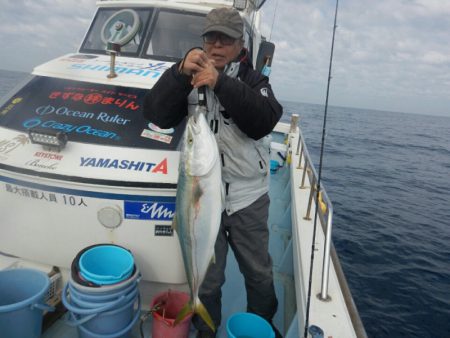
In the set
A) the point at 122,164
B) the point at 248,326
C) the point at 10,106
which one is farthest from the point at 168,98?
the point at 10,106

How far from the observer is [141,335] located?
9.37 feet

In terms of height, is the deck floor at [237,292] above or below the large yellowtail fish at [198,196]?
below

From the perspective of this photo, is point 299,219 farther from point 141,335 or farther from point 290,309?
point 141,335

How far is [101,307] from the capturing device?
2.38 metres

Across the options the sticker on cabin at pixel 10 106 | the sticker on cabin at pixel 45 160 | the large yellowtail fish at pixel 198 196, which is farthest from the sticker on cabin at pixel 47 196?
the large yellowtail fish at pixel 198 196

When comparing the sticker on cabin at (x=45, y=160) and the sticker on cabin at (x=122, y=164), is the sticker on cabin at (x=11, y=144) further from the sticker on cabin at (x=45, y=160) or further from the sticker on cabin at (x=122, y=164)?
the sticker on cabin at (x=122, y=164)

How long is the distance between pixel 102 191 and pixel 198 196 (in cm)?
106

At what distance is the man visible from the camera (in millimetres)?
2008

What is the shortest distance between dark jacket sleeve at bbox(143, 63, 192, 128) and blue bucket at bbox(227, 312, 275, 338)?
1630 mm

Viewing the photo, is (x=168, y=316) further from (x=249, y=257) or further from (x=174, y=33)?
(x=174, y=33)

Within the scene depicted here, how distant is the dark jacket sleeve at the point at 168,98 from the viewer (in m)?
2.11

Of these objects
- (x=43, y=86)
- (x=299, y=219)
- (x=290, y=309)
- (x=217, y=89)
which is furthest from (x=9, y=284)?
(x=299, y=219)

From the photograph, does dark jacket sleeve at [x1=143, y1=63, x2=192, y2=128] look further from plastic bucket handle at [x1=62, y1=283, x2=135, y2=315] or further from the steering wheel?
the steering wheel

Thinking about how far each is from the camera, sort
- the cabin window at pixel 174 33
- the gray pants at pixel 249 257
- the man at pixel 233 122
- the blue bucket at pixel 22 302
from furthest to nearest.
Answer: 1. the cabin window at pixel 174 33
2. the gray pants at pixel 249 257
3. the blue bucket at pixel 22 302
4. the man at pixel 233 122
